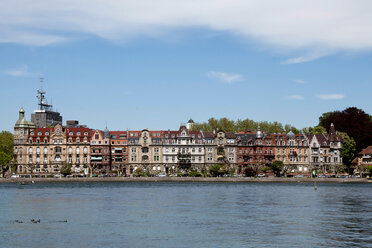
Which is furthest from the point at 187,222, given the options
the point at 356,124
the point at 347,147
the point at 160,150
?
the point at 356,124

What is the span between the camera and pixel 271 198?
89.3m

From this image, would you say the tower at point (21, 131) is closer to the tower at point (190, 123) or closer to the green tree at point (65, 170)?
the green tree at point (65, 170)

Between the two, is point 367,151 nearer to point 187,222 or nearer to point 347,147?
point 347,147

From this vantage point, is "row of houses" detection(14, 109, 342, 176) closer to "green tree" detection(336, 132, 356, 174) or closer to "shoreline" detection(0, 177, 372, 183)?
"green tree" detection(336, 132, 356, 174)

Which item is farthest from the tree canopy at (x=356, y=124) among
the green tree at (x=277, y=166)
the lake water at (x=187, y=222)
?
the lake water at (x=187, y=222)

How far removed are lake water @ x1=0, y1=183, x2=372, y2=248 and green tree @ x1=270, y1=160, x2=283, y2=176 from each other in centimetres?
7469

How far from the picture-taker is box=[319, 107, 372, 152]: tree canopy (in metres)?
175

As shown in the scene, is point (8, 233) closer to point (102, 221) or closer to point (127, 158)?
point (102, 221)

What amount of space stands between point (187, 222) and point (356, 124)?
12539 cm

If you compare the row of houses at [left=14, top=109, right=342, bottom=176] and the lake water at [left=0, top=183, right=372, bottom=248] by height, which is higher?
the row of houses at [left=14, top=109, right=342, bottom=176]

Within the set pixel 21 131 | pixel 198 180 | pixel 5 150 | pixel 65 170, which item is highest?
pixel 21 131

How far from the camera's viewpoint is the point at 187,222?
6012cm

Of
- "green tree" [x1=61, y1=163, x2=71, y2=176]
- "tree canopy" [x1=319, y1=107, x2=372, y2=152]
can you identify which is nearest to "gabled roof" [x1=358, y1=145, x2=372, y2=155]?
"tree canopy" [x1=319, y1=107, x2=372, y2=152]

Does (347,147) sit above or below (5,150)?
above
